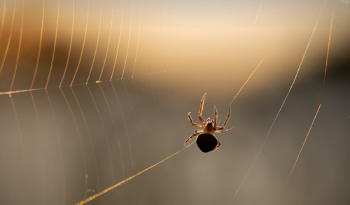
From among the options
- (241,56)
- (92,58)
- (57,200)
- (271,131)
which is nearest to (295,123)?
(271,131)

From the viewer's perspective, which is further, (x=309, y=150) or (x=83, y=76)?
(x=309, y=150)

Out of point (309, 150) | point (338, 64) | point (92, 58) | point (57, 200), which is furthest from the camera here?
point (309, 150)

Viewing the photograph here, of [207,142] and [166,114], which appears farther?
[166,114]

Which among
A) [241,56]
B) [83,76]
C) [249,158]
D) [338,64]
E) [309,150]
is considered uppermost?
[338,64]

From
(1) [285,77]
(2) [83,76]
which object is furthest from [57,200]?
(1) [285,77]

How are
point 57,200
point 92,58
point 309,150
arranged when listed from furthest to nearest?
point 309,150 < point 57,200 < point 92,58

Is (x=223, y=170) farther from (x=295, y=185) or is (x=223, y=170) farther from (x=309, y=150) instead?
(x=309, y=150)

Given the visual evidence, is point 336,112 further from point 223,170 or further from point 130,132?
point 130,132

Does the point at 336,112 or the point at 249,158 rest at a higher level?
the point at 336,112

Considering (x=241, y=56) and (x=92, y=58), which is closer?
(x=92, y=58)
